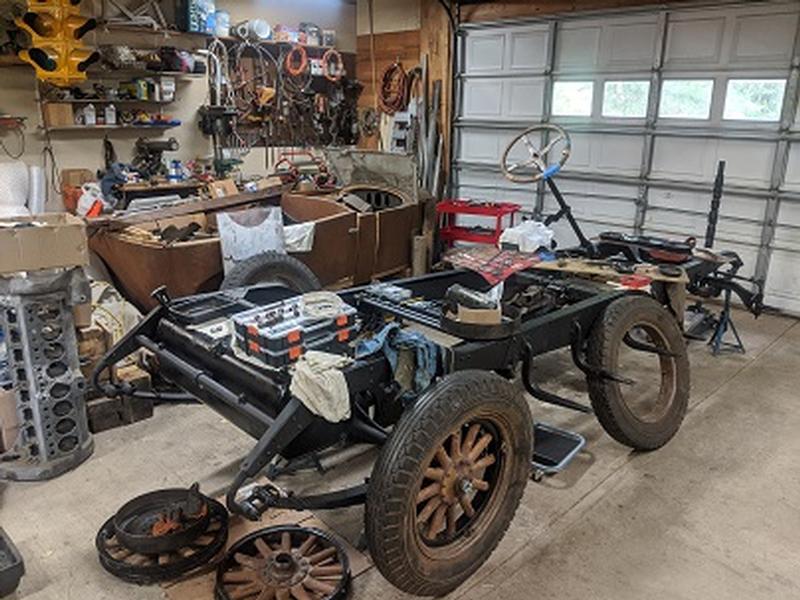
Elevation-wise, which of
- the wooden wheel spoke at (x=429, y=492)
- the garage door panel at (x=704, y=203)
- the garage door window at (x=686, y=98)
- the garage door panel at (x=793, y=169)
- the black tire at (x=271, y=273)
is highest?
the garage door window at (x=686, y=98)

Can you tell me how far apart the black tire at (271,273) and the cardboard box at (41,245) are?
1237 millimetres

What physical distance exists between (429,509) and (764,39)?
17.5 feet

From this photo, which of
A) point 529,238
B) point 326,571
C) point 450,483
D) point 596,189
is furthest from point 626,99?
point 326,571

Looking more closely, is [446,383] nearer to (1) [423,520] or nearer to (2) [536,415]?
(1) [423,520]

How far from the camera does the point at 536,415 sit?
3543 millimetres

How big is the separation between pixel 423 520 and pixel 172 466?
1.45 m

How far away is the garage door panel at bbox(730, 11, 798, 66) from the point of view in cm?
524

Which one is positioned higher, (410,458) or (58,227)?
(58,227)

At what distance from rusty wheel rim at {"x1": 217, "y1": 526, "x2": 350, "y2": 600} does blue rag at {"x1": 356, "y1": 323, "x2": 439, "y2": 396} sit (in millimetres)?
699

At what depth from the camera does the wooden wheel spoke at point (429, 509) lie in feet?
6.87

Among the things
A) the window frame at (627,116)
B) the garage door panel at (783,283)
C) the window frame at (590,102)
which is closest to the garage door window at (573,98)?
the window frame at (590,102)

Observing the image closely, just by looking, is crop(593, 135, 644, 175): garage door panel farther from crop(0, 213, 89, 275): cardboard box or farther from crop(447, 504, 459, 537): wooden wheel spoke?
crop(0, 213, 89, 275): cardboard box

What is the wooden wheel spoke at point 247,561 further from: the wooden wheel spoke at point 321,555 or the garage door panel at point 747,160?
the garage door panel at point 747,160

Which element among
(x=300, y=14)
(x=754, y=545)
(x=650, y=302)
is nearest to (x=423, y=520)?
(x=754, y=545)
